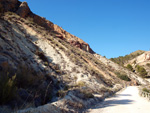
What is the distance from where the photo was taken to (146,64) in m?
79.4

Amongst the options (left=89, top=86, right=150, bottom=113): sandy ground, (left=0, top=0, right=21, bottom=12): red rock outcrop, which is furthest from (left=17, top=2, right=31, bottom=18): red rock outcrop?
(left=89, top=86, right=150, bottom=113): sandy ground

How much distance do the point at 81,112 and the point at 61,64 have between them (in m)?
9.32

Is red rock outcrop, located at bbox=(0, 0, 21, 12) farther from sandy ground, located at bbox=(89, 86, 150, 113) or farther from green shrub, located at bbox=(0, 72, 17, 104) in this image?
sandy ground, located at bbox=(89, 86, 150, 113)

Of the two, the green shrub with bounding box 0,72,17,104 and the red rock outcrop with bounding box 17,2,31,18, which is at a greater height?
the red rock outcrop with bounding box 17,2,31,18

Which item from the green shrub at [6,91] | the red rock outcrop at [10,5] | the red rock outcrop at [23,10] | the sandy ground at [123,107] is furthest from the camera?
the red rock outcrop at [23,10]

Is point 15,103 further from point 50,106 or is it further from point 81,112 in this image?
point 81,112

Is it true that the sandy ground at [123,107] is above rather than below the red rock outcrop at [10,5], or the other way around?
below

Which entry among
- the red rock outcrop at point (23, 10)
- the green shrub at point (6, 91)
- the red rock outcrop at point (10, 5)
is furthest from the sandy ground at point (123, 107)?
the red rock outcrop at point (10, 5)

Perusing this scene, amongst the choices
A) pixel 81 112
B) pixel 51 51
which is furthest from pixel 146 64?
pixel 81 112

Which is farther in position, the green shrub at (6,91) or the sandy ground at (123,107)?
the sandy ground at (123,107)

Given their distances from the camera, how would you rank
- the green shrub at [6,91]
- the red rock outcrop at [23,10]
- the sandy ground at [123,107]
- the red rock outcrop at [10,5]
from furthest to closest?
the red rock outcrop at [23,10], the red rock outcrop at [10,5], the sandy ground at [123,107], the green shrub at [6,91]

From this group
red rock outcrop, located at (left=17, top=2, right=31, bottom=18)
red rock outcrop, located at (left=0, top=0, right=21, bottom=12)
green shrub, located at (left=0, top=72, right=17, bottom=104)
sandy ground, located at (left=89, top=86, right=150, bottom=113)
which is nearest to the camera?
green shrub, located at (left=0, top=72, right=17, bottom=104)

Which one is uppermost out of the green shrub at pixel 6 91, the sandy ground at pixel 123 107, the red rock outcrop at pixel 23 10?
the red rock outcrop at pixel 23 10

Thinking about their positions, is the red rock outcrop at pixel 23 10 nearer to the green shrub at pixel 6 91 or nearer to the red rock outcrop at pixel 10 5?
the red rock outcrop at pixel 10 5
